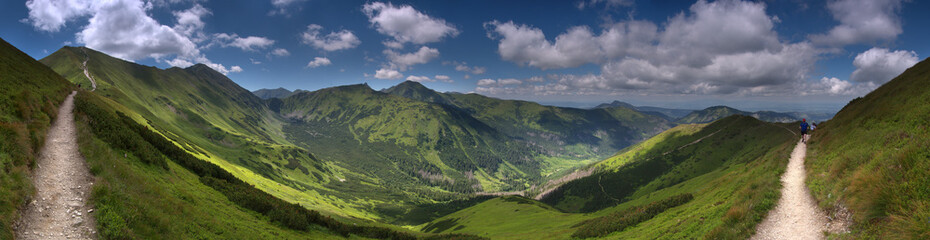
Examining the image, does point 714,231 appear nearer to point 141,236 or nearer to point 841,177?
point 841,177

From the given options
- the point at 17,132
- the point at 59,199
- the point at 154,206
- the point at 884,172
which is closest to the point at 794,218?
the point at 884,172

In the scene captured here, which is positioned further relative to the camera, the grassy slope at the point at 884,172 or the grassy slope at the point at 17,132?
the grassy slope at the point at 17,132

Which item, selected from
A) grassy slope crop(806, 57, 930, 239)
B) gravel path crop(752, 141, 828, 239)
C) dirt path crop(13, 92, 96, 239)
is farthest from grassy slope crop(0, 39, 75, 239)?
gravel path crop(752, 141, 828, 239)

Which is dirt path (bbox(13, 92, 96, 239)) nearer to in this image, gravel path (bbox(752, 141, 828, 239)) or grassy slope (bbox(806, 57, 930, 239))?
grassy slope (bbox(806, 57, 930, 239))

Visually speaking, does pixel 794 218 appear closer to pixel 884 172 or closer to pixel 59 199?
pixel 884 172

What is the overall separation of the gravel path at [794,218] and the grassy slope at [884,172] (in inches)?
33.2

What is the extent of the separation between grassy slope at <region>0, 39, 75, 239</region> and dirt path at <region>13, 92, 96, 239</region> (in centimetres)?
63

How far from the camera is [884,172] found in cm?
1620

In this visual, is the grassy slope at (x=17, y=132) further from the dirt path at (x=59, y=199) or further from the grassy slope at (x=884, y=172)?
the grassy slope at (x=884, y=172)

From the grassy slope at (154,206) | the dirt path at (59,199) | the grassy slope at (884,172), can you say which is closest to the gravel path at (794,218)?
the grassy slope at (884,172)

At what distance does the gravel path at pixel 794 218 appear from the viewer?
61.3 ft

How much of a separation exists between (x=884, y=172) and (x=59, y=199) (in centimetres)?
4681

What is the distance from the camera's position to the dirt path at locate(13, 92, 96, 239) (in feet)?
49.3

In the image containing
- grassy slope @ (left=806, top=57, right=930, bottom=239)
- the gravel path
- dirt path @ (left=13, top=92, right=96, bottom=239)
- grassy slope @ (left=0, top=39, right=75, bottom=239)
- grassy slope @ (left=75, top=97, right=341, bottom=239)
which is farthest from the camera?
grassy slope @ (left=75, top=97, right=341, bottom=239)
